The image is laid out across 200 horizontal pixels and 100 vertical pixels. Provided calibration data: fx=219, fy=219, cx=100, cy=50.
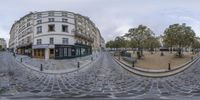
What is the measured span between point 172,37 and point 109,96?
85.8ft

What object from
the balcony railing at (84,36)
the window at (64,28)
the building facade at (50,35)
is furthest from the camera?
the balcony railing at (84,36)

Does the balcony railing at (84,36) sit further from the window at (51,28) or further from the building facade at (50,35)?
the window at (51,28)

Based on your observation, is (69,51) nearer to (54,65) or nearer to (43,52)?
(43,52)

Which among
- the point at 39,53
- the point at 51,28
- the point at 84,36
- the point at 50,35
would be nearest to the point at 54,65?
the point at 39,53

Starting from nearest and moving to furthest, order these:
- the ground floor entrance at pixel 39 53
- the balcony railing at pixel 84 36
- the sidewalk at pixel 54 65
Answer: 1. the sidewalk at pixel 54 65
2. the ground floor entrance at pixel 39 53
3. the balcony railing at pixel 84 36

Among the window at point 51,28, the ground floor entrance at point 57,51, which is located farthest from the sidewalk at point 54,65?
the window at point 51,28

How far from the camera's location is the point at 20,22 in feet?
84.6

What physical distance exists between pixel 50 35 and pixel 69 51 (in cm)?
593

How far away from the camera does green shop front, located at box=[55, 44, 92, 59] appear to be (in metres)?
36.3

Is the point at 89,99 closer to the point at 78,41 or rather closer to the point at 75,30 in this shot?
the point at 75,30

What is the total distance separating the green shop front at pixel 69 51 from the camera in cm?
3628

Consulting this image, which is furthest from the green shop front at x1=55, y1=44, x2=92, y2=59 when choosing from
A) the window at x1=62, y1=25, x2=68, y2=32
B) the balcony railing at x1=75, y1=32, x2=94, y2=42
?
the window at x1=62, y1=25, x2=68, y2=32

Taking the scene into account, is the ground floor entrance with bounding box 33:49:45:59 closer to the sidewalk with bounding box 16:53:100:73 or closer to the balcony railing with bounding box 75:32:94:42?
the sidewalk with bounding box 16:53:100:73

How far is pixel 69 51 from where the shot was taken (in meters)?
38.7
